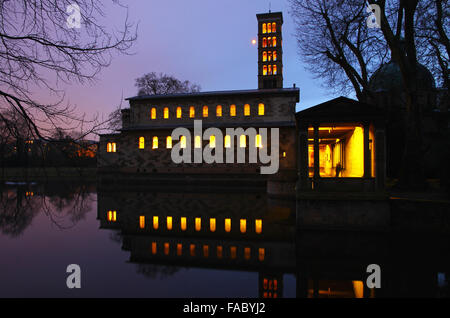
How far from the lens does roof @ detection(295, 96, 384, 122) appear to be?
12344mm

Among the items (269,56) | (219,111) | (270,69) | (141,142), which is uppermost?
(269,56)

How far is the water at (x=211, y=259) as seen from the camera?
6.32 m

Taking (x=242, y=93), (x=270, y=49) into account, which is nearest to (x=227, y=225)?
(x=242, y=93)

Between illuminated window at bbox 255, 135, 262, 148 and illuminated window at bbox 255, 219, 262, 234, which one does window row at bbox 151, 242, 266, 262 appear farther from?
illuminated window at bbox 255, 135, 262, 148

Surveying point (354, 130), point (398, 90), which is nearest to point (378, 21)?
point (354, 130)

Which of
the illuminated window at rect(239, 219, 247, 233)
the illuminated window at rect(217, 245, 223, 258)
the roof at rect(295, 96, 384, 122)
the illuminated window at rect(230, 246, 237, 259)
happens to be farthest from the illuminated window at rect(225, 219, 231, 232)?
the roof at rect(295, 96, 384, 122)

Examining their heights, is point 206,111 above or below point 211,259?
above

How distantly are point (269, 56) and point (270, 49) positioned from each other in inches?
54.3

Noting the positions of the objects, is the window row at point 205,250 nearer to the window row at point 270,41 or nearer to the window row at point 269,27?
the window row at point 270,41

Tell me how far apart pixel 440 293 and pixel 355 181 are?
7042 millimetres

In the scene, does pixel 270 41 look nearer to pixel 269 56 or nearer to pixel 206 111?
pixel 269 56

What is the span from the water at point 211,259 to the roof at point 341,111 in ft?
16.8

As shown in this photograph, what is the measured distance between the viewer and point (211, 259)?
8.55m

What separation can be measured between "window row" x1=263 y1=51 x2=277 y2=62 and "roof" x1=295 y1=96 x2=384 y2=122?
47.7 metres
